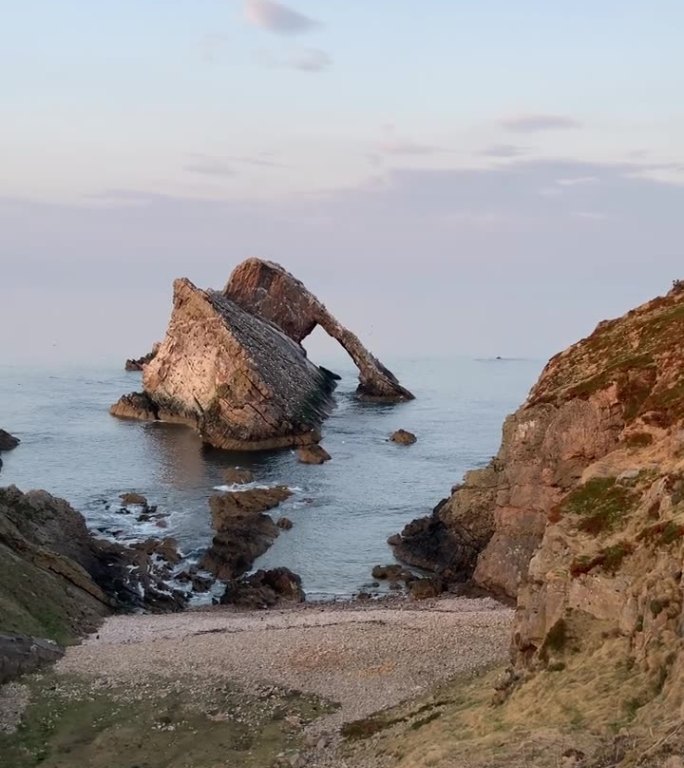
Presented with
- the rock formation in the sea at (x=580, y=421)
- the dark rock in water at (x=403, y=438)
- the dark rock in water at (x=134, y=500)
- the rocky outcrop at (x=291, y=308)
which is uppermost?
the rocky outcrop at (x=291, y=308)

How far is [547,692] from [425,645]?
36.6 feet

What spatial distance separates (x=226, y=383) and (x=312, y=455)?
1902cm

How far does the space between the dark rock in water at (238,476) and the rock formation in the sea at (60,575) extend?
1949 cm

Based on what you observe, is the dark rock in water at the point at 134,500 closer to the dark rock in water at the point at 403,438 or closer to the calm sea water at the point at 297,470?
the calm sea water at the point at 297,470

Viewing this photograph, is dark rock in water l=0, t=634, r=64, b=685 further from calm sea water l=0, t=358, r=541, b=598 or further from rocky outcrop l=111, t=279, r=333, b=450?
rocky outcrop l=111, t=279, r=333, b=450

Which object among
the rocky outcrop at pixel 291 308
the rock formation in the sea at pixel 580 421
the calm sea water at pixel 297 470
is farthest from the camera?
the rocky outcrop at pixel 291 308

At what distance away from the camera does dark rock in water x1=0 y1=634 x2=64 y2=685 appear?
3125 cm

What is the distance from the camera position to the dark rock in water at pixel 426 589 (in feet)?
148

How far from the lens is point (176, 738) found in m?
27.0

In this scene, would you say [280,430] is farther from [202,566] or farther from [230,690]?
[230,690]

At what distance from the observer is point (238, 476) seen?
7112 cm

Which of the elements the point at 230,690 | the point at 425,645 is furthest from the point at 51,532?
the point at 425,645

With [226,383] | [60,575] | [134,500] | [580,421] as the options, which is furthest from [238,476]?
[580,421]

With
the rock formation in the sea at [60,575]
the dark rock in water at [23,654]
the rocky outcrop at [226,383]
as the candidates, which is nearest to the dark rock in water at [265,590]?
the rock formation in the sea at [60,575]
